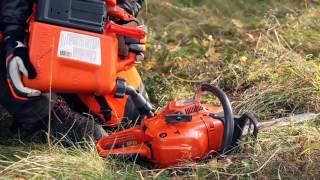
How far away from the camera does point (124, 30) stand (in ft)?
10.5

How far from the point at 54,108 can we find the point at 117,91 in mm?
449

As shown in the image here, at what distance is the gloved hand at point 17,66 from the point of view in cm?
304

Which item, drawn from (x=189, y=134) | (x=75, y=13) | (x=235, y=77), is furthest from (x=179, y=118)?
(x=235, y=77)

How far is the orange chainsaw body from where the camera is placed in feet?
10.1

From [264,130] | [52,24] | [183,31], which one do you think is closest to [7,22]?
[52,24]

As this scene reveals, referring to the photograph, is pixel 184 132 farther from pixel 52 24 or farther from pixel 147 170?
pixel 52 24

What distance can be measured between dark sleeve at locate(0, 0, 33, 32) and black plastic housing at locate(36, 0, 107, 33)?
0.09 m

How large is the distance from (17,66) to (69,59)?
0.80 ft

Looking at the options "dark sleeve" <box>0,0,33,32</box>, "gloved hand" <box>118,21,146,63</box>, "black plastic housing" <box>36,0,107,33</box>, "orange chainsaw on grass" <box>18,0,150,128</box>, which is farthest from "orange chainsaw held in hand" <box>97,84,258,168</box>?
"dark sleeve" <box>0,0,33,32</box>

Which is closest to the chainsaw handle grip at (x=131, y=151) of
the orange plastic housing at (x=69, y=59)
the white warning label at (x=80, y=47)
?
the orange plastic housing at (x=69, y=59)

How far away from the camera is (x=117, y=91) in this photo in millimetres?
3230

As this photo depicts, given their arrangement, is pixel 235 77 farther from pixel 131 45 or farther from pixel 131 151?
pixel 131 151

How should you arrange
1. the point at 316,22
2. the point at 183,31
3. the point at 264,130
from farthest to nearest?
the point at 183,31, the point at 316,22, the point at 264,130

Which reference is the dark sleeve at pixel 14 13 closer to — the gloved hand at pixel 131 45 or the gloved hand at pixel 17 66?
the gloved hand at pixel 17 66
